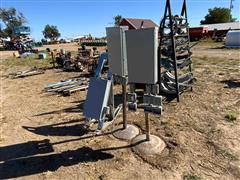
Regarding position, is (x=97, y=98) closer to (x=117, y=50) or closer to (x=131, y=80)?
(x=131, y=80)

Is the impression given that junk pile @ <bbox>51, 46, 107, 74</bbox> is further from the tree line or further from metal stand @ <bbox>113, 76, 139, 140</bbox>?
the tree line

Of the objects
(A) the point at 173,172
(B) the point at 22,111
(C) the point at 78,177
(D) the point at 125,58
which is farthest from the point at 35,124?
(A) the point at 173,172

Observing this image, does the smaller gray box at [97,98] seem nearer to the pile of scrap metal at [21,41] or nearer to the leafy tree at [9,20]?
the pile of scrap metal at [21,41]

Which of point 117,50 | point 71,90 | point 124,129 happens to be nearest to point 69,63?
point 71,90

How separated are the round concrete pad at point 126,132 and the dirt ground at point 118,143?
13cm

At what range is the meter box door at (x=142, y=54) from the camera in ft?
11.7

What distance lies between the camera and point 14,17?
56.9 metres

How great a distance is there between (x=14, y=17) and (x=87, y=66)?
176 feet

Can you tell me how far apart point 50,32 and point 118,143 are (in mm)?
81727

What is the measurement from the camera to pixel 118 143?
4328 mm

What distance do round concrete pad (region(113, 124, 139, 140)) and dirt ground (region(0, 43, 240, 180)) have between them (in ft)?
0.44

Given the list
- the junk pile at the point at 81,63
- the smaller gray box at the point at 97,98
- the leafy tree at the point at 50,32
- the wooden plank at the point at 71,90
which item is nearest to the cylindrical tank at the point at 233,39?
the junk pile at the point at 81,63

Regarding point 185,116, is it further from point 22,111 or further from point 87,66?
point 87,66

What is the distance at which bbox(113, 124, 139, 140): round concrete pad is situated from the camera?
4.55 metres
